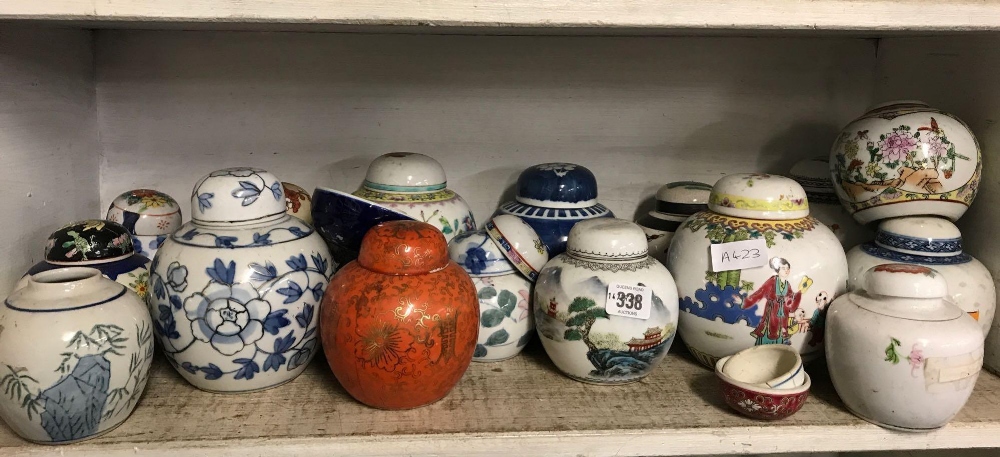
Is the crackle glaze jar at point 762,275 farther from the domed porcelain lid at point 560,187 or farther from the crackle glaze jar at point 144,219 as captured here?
the crackle glaze jar at point 144,219

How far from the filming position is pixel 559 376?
0.79m

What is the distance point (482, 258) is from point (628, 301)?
177 mm

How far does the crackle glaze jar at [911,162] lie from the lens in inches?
29.2

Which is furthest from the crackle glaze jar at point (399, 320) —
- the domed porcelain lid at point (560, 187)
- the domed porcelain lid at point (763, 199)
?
the domed porcelain lid at point (763, 199)

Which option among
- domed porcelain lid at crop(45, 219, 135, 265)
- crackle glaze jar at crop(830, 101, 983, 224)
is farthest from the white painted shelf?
domed porcelain lid at crop(45, 219, 135, 265)

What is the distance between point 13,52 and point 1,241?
0.20m

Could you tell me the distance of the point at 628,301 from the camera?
72 centimetres

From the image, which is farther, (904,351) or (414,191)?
(414,191)

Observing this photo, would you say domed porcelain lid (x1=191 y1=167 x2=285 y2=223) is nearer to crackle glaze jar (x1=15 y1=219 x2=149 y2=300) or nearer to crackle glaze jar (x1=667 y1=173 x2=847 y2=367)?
crackle glaze jar (x1=15 y1=219 x2=149 y2=300)

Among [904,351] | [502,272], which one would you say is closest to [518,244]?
[502,272]

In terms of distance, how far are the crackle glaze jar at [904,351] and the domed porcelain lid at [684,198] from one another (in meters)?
0.25

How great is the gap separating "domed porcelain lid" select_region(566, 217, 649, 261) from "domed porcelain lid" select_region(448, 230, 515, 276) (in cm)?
9

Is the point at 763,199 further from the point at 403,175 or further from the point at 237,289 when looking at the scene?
the point at 237,289

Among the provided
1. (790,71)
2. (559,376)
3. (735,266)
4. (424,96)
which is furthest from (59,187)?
(790,71)
